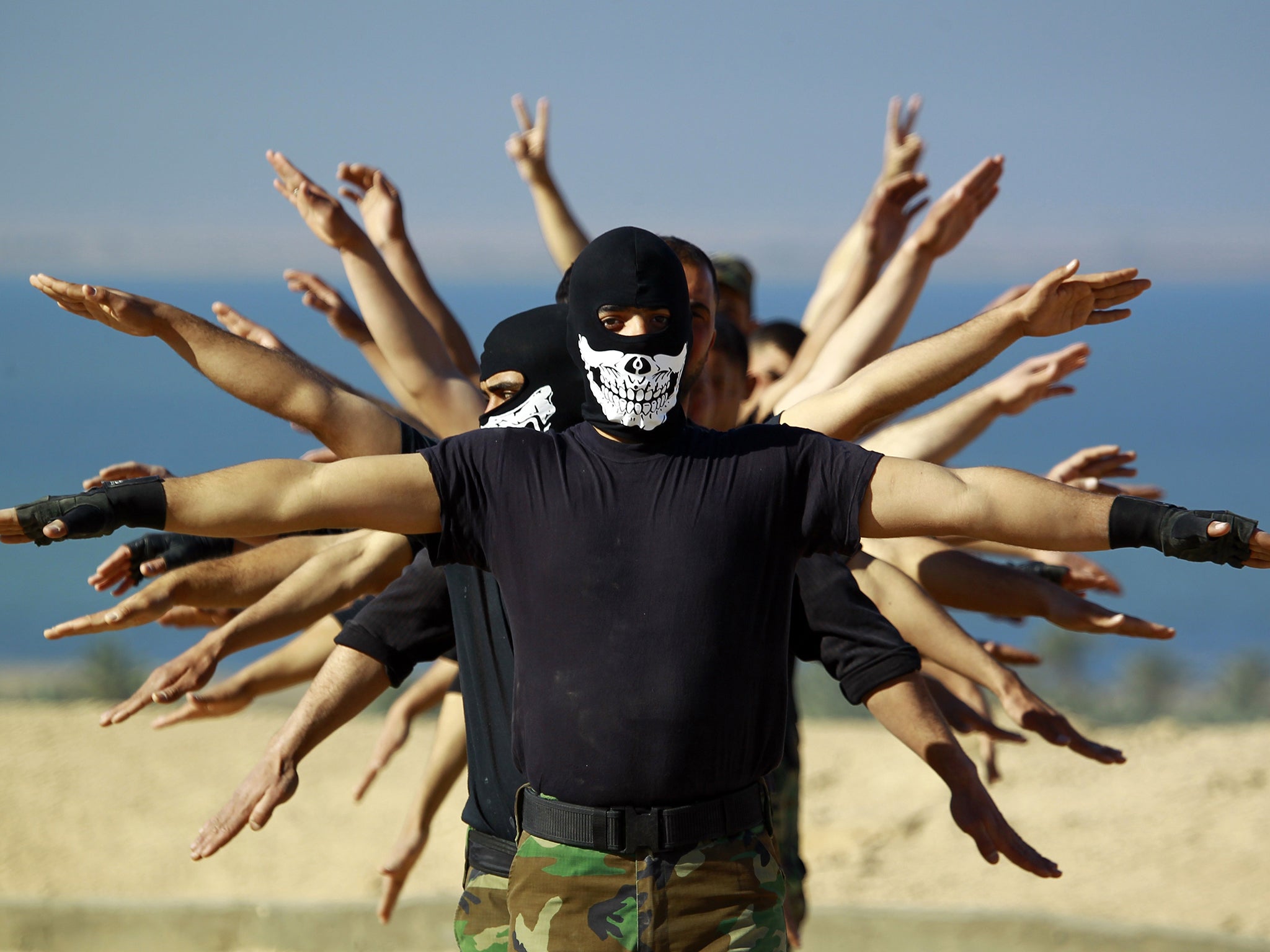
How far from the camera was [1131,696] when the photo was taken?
55.9ft

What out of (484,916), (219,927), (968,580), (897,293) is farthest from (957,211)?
(219,927)

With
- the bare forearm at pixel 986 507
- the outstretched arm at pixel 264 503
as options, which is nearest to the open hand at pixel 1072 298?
the bare forearm at pixel 986 507

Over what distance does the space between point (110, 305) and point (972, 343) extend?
192 centimetres

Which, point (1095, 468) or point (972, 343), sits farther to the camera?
point (1095, 468)

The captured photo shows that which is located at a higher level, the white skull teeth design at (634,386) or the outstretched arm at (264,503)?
the white skull teeth design at (634,386)

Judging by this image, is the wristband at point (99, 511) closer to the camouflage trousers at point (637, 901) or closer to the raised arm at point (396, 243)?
the camouflage trousers at point (637, 901)

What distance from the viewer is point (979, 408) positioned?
4.57 meters

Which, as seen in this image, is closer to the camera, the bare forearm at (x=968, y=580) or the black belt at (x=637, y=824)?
the black belt at (x=637, y=824)

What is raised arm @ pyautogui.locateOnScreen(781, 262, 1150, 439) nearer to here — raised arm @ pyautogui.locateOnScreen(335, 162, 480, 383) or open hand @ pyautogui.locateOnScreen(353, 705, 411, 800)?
raised arm @ pyautogui.locateOnScreen(335, 162, 480, 383)

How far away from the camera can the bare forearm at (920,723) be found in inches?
140

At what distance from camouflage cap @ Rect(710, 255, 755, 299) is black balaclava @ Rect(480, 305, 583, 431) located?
95.3 inches

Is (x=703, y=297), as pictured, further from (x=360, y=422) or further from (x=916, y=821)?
(x=916, y=821)

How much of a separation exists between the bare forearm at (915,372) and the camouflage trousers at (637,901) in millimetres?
1098

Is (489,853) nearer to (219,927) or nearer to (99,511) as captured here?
(99,511)
